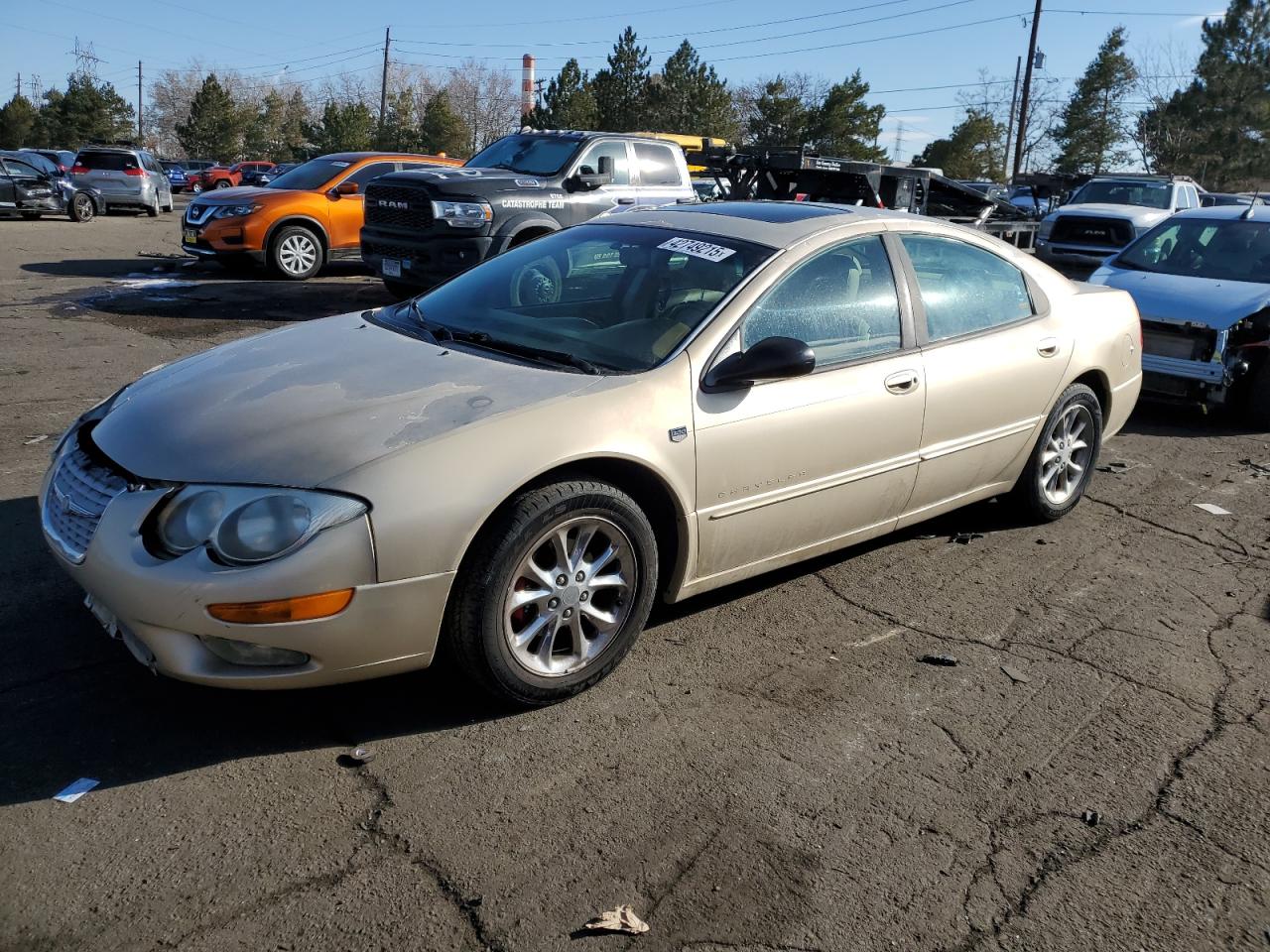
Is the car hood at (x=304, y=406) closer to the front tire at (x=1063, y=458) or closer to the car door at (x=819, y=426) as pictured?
the car door at (x=819, y=426)

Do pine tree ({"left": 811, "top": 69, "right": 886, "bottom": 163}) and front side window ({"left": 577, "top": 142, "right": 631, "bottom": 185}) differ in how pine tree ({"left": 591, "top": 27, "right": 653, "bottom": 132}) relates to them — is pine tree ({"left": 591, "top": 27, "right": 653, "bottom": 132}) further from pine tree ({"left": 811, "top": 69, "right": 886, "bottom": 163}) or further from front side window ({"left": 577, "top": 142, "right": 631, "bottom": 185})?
front side window ({"left": 577, "top": 142, "right": 631, "bottom": 185})

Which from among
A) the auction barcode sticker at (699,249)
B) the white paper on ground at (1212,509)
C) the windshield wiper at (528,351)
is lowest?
the white paper on ground at (1212,509)

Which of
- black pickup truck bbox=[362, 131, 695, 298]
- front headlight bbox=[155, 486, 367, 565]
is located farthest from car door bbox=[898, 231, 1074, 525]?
black pickup truck bbox=[362, 131, 695, 298]

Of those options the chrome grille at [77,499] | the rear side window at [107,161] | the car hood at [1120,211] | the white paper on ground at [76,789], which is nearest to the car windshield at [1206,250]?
the car hood at [1120,211]

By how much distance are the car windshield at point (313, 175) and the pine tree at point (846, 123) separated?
37.7m

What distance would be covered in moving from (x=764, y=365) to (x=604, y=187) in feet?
29.1

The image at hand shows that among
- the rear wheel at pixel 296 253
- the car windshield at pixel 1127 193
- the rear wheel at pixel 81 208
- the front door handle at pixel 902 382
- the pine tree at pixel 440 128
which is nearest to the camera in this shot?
the front door handle at pixel 902 382

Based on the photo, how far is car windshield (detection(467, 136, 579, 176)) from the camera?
11.9m

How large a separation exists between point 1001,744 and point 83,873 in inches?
105

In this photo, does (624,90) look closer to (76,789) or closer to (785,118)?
(785,118)

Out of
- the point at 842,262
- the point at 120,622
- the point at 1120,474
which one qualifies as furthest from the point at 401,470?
the point at 1120,474

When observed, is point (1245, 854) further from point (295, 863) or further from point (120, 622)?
point (120, 622)

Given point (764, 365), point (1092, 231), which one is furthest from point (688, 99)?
point (764, 365)

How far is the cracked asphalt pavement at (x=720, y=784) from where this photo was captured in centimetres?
253
